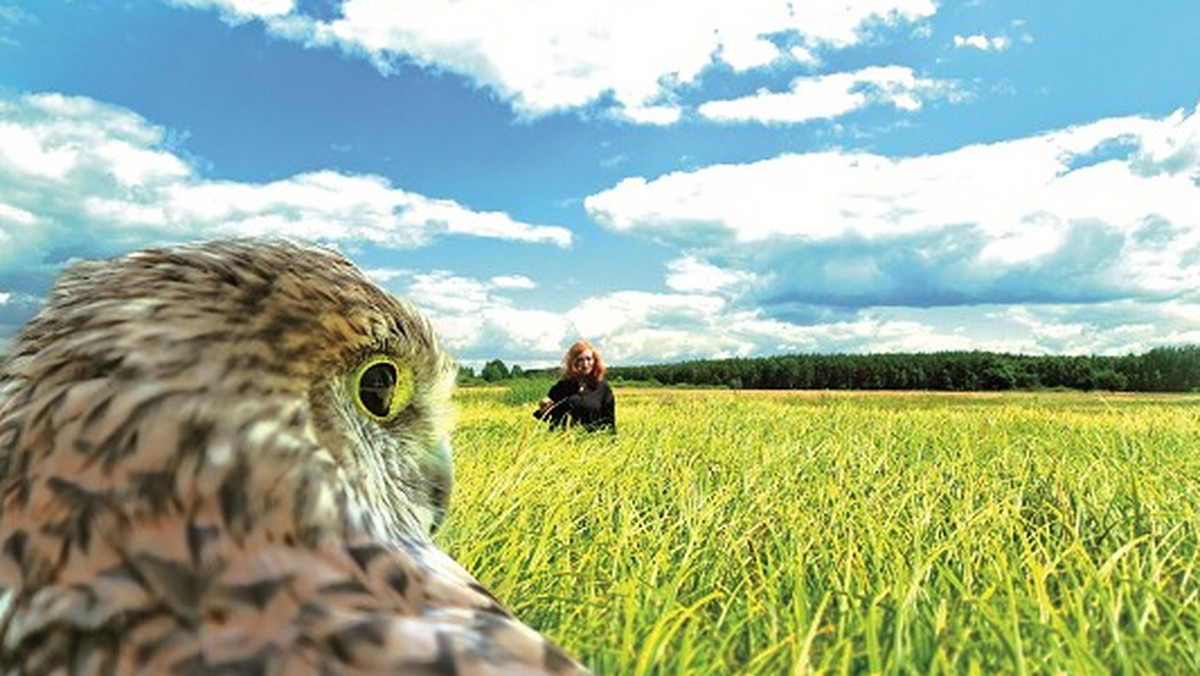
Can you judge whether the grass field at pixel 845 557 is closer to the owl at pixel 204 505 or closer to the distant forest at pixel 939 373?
the owl at pixel 204 505

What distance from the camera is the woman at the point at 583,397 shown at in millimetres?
10641

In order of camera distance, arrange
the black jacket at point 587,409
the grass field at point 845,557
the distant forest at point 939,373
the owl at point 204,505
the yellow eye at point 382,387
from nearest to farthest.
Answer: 1. the owl at point 204,505
2. the yellow eye at point 382,387
3. the grass field at point 845,557
4. the black jacket at point 587,409
5. the distant forest at point 939,373

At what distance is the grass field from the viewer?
2.23 metres

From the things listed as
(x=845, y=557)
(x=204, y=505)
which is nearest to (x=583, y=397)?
(x=845, y=557)

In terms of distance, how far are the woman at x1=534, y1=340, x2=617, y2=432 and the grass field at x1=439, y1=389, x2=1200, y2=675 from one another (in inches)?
132

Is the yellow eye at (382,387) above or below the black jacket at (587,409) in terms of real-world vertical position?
above

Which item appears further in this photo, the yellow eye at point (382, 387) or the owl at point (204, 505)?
the yellow eye at point (382, 387)

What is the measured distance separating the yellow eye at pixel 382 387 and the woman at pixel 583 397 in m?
8.61

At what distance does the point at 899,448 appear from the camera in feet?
25.1

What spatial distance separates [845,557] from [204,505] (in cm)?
264

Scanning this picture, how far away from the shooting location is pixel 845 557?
3.40 m

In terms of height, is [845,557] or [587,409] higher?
[587,409]

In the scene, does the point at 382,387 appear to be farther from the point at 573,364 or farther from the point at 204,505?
the point at 573,364

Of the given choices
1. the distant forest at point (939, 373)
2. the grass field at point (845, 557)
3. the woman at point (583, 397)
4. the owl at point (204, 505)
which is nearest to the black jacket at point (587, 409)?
the woman at point (583, 397)
